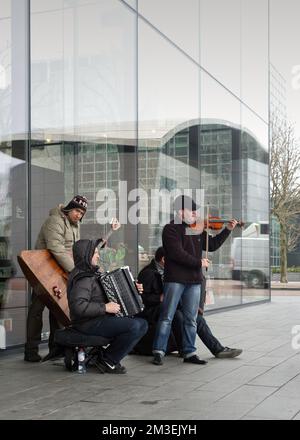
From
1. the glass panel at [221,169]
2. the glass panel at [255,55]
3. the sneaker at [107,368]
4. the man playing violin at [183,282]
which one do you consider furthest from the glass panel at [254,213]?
the sneaker at [107,368]

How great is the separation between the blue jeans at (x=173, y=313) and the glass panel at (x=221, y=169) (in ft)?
20.7

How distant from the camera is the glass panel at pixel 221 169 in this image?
1412 centimetres

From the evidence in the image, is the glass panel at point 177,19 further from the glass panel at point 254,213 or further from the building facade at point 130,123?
the glass panel at point 254,213

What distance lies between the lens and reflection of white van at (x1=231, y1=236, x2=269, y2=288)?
51.6 feet

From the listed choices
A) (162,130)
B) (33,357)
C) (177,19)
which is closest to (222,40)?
(177,19)

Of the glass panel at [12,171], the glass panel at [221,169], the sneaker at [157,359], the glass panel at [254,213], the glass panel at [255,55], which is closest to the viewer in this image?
the sneaker at [157,359]

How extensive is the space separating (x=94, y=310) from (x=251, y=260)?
10.9m

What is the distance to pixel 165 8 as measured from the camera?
1240 centimetres

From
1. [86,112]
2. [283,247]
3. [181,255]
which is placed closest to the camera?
[181,255]

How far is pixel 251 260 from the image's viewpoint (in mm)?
16969

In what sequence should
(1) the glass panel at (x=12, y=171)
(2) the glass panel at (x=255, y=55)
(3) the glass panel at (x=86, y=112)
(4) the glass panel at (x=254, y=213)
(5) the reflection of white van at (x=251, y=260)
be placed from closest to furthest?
(1) the glass panel at (x=12, y=171) < (3) the glass panel at (x=86, y=112) < (5) the reflection of white van at (x=251, y=260) < (4) the glass panel at (x=254, y=213) < (2) the glass panel at (x=255, y=55)

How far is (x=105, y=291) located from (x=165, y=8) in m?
7.40

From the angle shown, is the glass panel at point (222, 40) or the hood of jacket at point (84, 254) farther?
the glass panel at point (222, 40)

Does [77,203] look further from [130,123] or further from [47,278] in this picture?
[130,123]
